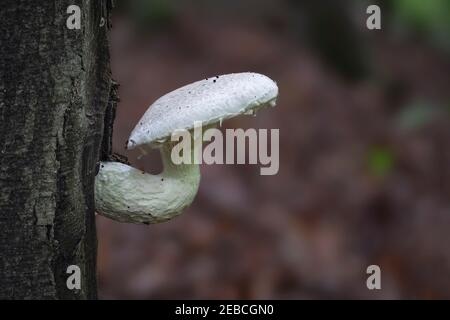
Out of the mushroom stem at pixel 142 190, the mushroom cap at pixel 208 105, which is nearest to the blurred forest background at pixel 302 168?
the mushroom stem at pixel 142 190

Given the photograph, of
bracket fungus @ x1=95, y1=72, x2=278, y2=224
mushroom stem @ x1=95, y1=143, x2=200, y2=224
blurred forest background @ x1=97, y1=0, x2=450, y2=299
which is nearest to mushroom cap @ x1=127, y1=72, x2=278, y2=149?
bracket fungus @ x1=95, y1=72, x2=278, y2=224

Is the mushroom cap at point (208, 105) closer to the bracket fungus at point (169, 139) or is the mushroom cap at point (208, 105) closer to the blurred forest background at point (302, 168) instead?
the bracket fungus at point (169, 139)

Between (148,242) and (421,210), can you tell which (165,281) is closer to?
Answer: (148,242)

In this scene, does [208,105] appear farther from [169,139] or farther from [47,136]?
[47,136]

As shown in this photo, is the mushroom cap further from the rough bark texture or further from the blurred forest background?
the blurred forest background

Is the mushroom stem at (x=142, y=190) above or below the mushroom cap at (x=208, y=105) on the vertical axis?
below

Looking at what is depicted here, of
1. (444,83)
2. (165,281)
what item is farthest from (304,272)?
(444,83)
